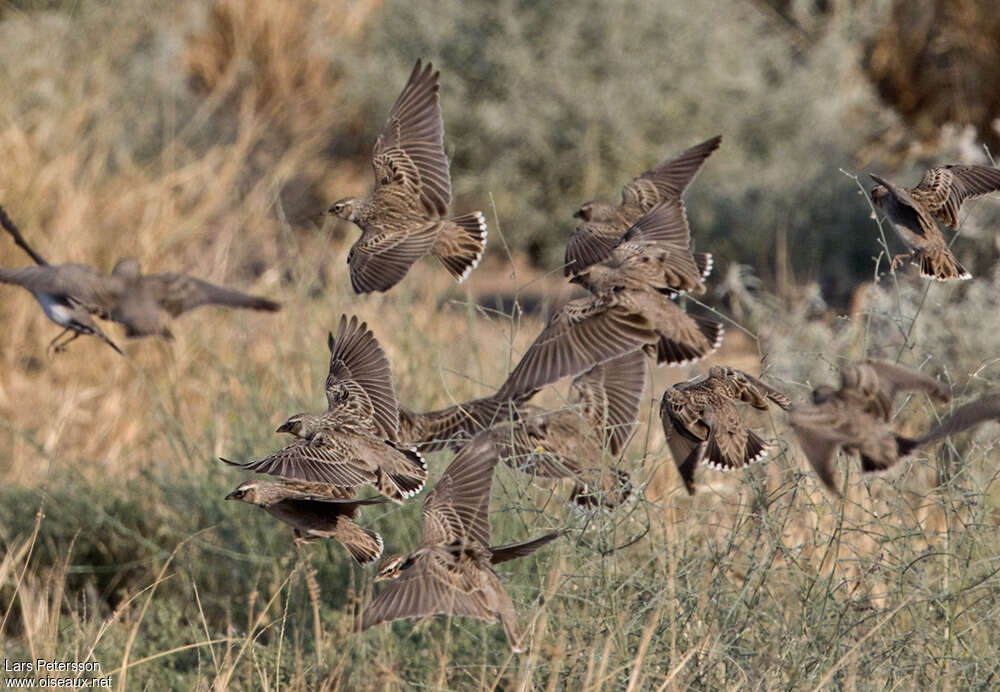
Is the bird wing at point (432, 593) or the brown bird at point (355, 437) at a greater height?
the brown bird at point (355, 437)

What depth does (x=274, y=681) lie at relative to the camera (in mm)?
3760

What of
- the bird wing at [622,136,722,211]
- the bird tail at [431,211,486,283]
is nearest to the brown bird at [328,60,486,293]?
the bird tail at [431,211,486,283]

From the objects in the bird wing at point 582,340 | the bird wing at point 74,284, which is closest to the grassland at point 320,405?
the bird wing at point 582,340

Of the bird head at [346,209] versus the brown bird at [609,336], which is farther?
the bird head at [346,209]

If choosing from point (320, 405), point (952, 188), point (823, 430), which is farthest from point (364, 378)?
point (320, 405)

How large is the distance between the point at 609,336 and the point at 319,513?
0.87 meters

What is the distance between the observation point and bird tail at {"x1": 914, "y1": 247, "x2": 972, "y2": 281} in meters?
3.22

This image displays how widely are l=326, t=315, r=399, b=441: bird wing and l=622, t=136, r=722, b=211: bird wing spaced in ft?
3.04

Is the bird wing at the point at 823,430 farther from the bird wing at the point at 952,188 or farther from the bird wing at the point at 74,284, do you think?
the bird wing at the point at 74,284

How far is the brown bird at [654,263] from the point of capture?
309 centimetres

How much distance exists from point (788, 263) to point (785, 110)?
6.73 ft

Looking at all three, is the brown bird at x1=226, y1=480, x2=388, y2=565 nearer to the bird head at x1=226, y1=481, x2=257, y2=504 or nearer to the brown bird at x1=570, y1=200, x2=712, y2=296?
the bird head at x1=226, y1=481, x2=257, y2=504

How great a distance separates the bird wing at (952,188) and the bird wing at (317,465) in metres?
1.60

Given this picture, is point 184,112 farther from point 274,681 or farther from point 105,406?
point 274,681
